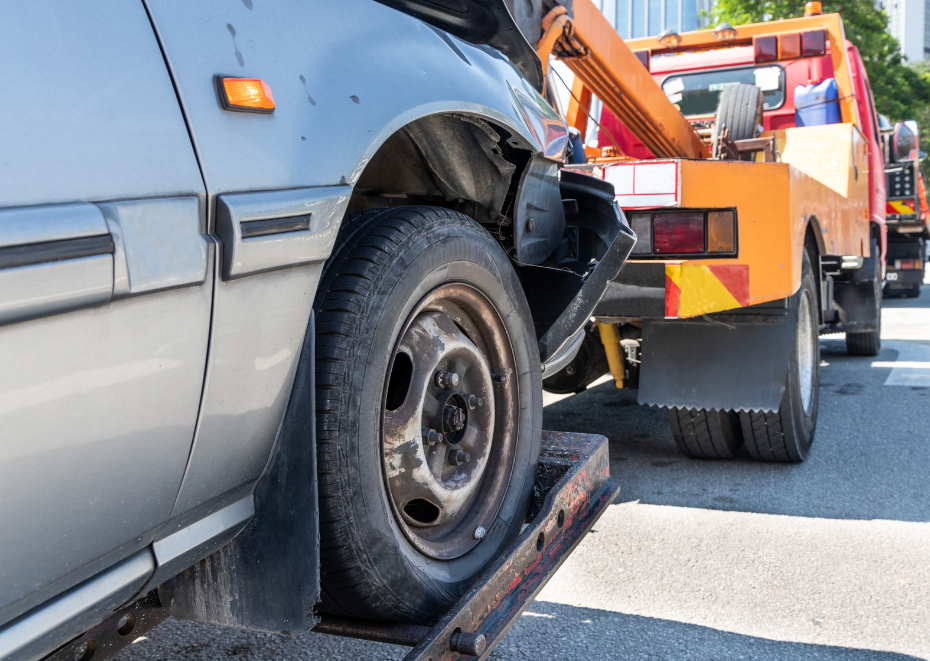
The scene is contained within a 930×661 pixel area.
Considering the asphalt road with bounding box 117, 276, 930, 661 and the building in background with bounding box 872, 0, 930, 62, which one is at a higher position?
the building in background with bounding box 872, 0, 930, 62

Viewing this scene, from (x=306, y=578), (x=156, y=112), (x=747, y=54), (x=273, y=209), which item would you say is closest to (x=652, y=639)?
(x=306, y=578)

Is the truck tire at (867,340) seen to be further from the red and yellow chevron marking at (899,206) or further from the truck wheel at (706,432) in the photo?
the red and yellow chevron marking at (899,206)

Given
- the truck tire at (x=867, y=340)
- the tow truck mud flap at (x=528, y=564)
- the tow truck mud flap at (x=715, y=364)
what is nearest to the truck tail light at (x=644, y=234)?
the tow truck mud flap at (x=715, y=364)

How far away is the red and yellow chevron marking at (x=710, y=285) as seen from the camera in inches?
125

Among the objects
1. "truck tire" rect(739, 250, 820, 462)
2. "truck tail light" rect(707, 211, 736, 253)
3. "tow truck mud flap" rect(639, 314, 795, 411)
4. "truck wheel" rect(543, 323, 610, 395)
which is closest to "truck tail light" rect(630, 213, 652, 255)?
"truck tail light" rect(707, 211, 736, 253)

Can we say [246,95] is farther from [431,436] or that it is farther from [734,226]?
[734,226]

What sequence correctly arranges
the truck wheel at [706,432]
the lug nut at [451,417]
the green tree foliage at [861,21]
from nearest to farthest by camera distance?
the lug nut at [451,417] < the truck wheel at [706,432] < the green tree foliage at [861,21]

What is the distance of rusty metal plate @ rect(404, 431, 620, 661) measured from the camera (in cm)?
149

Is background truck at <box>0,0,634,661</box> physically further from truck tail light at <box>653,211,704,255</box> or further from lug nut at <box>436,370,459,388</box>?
truck tail light at <box>653,211,704,255</box>

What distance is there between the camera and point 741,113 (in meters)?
4.75

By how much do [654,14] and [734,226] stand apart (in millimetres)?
28085

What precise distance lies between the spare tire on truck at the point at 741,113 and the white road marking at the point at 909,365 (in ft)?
7.82

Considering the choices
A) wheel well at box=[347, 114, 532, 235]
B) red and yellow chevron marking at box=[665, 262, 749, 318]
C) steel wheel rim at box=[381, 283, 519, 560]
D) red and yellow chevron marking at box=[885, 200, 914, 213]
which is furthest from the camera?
red and yellow chevron marking at box=[885, 200, 914, 213]

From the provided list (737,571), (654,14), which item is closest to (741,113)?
(737,571)
